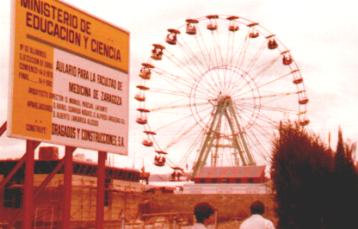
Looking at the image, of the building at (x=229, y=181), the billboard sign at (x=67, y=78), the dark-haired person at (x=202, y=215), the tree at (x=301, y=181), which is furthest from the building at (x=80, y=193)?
the dark-haired person at (x=202, y=215)

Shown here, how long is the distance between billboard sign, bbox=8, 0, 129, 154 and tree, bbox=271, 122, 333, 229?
6.25 meters

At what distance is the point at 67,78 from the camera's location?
371 inches

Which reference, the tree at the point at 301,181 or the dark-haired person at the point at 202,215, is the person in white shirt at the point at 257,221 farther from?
the tree at the point at 301,181

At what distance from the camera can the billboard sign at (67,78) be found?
859 centimetres

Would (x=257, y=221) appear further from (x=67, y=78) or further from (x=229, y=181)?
(x=229, y=181)

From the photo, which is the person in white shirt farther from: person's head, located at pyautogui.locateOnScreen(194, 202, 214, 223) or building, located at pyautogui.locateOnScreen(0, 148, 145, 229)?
building, located at pyautogui.locateOnScreen(0, 148, 145, 229)

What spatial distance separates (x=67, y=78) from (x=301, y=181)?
7798 mm

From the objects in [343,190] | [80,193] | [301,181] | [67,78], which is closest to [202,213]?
[67,78]

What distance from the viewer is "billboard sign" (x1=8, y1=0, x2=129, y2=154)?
859 centimetres

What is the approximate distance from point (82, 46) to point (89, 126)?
1.06 metres

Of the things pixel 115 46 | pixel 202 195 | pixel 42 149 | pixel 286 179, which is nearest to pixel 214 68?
pixel 202 195

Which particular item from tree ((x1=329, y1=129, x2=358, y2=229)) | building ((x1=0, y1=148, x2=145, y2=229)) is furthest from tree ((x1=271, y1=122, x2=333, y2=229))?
building ((x1=0, y1=148, x2=145, y2=229))

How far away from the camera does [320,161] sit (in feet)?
51.5

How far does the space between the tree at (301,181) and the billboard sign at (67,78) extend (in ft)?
20.5
